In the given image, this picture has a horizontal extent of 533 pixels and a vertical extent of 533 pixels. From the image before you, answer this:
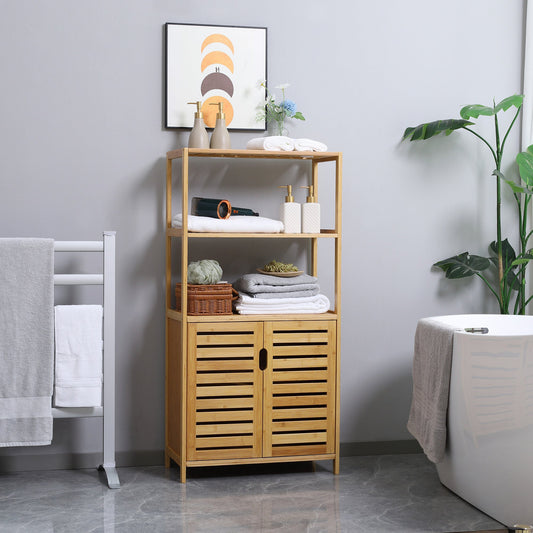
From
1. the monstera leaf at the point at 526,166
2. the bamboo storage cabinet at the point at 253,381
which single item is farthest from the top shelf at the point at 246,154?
the monstera leaf at the point at 526,166

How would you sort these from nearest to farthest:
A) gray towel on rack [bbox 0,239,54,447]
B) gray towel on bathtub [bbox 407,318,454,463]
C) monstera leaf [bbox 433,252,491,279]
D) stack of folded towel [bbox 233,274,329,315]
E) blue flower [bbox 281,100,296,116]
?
1. gray towel on bathtub [bbox 407,318,454,463]
2. gray towel on rack [bbox 0,239,54,447]
3. stack of folded towel [bbox 233,274,329,315]
4. blue flower [bbox 281,100,296,116]
5. monstera leaf [bbox 433,252,491,279]

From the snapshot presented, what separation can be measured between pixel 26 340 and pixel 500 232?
6.67ft

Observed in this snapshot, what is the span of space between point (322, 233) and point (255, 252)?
349mm

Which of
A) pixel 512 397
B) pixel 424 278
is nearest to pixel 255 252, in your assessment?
pixel 424 278

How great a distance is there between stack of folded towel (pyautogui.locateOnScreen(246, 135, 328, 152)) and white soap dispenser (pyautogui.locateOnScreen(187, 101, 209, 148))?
18cm

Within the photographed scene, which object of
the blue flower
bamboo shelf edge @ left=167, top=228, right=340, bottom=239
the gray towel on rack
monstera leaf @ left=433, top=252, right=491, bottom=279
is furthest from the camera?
monstera leaf @ left=433, top=252, right=491, bottom=279

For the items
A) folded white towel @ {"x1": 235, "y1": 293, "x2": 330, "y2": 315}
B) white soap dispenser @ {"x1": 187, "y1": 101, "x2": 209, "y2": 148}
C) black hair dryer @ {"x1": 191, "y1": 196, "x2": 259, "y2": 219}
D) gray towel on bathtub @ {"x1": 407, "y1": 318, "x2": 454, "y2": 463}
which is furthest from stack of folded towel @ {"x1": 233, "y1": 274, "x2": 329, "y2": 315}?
white soap dispenser @ {"x1": 187, "y1": 101, "x2": 209, "y2": 148}

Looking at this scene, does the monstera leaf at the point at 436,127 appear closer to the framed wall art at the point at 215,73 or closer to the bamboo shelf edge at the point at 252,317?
the framed wall art at the point at 215,73

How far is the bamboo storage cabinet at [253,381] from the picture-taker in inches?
115

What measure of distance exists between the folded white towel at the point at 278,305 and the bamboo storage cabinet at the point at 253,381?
0.10 ft

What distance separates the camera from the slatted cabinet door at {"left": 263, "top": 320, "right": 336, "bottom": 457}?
118 inches

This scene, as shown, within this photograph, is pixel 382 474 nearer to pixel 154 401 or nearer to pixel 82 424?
pixel 154 401

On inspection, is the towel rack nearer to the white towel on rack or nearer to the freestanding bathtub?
the white towel on rack

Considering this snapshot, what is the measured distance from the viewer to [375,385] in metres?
3.43
